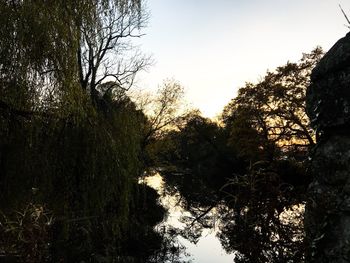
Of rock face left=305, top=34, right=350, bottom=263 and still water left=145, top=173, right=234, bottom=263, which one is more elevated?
rock face left=305, top=34, right=350, bottom=263

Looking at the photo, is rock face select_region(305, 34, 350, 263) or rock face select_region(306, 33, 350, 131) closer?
rock face select_region(305, 34, 350, 263)

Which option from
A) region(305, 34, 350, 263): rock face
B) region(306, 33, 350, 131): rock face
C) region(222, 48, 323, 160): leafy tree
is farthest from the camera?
region(222, 48, 323, 160): leafy tree

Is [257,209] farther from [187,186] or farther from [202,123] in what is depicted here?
[202,123]

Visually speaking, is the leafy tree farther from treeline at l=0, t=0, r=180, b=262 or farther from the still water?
treeline at l=0, t=0, r=180, b=262

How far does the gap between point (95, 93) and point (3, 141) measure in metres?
3.51

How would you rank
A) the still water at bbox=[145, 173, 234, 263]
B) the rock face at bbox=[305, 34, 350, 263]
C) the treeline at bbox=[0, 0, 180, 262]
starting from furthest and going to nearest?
the still water at bbox=[145, 173, 234, 263] < the treeline at bbox=[0, 0, 180, 262] < the rock face at bbox=[305, 34, 350, 263]

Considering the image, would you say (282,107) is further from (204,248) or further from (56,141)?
(56,141)

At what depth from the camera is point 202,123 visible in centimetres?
4472

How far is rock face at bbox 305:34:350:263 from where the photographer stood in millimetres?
3852

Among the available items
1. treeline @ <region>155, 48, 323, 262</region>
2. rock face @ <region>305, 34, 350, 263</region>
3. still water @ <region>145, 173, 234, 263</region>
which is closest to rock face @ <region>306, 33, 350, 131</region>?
rock face @ <region>305, 34, 350, 263</region>

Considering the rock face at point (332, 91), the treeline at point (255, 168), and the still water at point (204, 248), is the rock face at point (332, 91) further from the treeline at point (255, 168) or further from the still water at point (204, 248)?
the still water at point (204, 248)

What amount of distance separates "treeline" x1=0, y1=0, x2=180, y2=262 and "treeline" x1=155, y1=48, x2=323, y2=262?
7.29 ft

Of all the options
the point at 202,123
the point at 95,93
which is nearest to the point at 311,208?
the point at 95,93

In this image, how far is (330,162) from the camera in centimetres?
430
